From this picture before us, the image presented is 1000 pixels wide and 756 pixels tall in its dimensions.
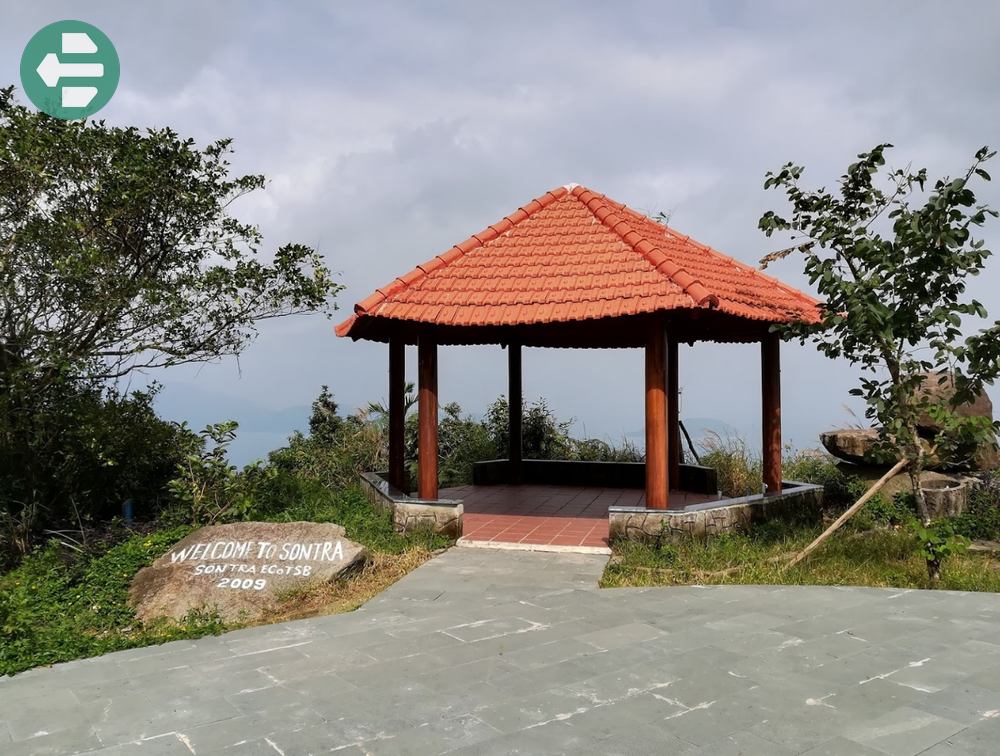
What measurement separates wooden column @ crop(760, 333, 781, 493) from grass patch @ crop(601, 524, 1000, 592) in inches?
58.6

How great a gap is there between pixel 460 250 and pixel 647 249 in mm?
2406

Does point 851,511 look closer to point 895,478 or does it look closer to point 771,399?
point 771,399

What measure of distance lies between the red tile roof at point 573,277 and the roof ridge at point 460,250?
0.01 metres

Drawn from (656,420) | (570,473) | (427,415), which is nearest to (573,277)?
(656,420)

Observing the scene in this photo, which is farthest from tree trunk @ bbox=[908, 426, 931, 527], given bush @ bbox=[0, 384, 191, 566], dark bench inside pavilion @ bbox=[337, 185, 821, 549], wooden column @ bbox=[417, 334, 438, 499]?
bush @ bbox=[0, 384, 191, 566]

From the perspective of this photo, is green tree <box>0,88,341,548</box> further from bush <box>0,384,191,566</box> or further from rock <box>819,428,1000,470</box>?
rock <box>819,428,1000,470</box>

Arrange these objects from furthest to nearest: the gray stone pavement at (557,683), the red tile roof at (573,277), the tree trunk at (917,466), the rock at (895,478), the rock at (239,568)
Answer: the rock at (895,478)
the red tile roof at (573,277)
the tree trunk at (917,466)
the rock at (239,568)
the gray stone pavement at (557,683)

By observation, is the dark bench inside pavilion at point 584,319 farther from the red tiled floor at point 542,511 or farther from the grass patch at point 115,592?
the grass patch at point 115,592

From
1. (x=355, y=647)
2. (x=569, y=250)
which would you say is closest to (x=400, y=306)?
(x=569, y=250)

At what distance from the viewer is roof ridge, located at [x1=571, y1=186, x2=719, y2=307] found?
7898 mm

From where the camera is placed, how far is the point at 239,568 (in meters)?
7.22

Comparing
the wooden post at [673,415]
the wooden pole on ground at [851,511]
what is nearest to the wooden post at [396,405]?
the wooden post at [673,415]

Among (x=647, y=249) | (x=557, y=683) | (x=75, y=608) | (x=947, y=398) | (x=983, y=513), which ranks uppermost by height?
(x=647, y=249)

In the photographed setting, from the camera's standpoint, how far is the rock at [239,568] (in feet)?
22.0
